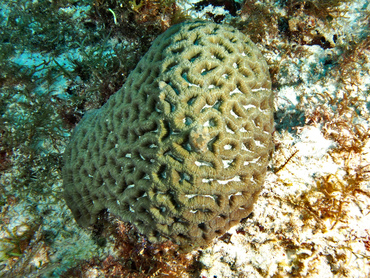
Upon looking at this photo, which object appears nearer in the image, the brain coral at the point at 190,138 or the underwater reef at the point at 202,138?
the brain coral at the point at 190,138

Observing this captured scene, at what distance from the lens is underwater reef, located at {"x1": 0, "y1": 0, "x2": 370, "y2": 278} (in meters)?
2.75

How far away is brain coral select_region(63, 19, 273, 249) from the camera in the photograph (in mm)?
2309

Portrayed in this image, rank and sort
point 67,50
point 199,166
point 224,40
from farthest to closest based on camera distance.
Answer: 1. point 67,50
2. point 224,40
3. point 199,166

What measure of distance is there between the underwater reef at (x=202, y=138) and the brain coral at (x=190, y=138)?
176mm

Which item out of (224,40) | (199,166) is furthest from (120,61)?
(199,166)

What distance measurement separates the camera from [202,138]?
2.18m

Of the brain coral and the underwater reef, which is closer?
the brain coral

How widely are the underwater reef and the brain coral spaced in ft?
0.58

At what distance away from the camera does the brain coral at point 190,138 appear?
2309 mm

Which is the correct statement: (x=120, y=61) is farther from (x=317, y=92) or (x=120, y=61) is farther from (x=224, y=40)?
(x=317, y=92)

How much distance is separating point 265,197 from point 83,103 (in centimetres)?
351

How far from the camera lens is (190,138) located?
2.21 meters

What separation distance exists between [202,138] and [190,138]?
0.13m

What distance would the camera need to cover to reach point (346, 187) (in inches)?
110
